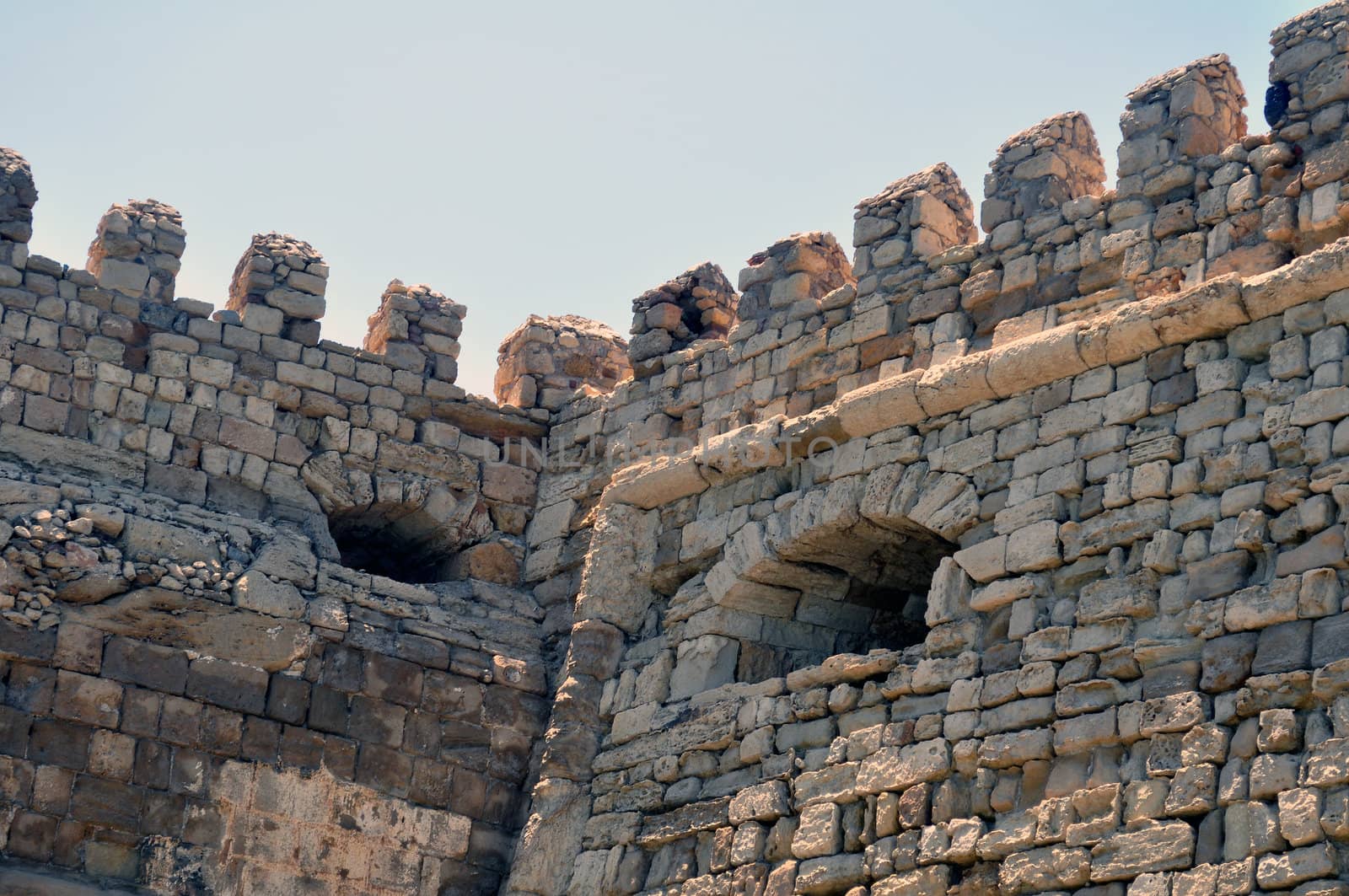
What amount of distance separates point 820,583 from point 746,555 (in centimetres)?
38

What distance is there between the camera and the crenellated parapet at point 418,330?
1209 cm

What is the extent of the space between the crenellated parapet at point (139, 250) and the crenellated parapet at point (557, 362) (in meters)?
1.94

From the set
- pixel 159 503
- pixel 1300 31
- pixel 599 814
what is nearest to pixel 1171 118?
pixel 1300 31

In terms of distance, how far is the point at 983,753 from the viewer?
857 cm

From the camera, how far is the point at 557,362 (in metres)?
12.5

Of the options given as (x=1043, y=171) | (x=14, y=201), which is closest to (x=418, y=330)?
(x=14, y=201)

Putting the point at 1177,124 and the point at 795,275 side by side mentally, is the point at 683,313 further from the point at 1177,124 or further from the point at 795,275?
the point at 1177,124

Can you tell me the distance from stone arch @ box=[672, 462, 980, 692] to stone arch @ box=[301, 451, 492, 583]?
5.36 feet

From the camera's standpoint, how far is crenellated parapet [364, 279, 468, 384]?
12.1 meters

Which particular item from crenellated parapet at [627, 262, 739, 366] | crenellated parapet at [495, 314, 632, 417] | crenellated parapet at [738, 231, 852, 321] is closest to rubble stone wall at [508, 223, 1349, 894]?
crenellated parapet at [738, 231, 852, 321]

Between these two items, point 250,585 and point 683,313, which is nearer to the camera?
point 250,585

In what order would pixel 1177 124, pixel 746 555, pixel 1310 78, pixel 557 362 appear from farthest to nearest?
pixel 557 362, pixel 746 555, pixel 1177 124, pixel 1310 78

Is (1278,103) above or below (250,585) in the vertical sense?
above

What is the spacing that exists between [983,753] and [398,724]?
3.22 metres
